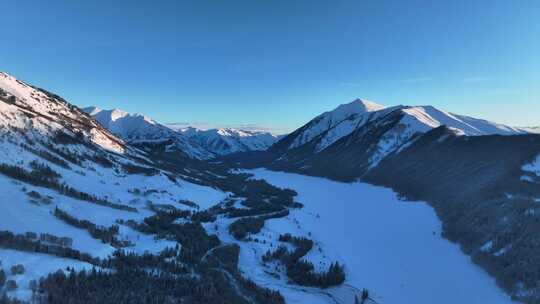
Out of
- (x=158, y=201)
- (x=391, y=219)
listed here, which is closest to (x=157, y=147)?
(x=158, y=201)

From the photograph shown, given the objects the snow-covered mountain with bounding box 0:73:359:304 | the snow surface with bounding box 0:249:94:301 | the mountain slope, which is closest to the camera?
the snow surface with bounding box 0:249:94:301

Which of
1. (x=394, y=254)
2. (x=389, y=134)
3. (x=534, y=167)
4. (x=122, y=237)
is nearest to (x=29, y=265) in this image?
(x=122, y=237)

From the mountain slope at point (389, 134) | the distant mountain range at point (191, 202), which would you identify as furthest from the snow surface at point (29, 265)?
the mountain slope at point (389, 134)

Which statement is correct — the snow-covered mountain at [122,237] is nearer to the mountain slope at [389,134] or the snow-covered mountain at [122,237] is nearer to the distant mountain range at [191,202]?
the distant mountain range at [191,202]

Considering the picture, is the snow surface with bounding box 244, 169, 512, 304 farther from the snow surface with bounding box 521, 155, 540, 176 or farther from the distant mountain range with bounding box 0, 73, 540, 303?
the snow surface with bounding box 521, 155, 540, 176

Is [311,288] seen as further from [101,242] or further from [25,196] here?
[25,196]

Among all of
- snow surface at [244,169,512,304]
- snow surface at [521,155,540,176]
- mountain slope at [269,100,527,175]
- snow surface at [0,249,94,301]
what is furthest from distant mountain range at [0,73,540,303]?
mountain slope at [269,100,527,175]

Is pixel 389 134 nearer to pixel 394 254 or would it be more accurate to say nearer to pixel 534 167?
pixel 534 167

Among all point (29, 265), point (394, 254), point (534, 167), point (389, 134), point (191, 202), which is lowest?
point (394, 254)
